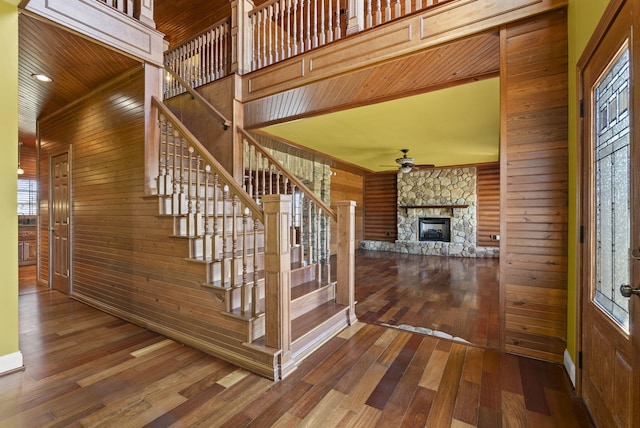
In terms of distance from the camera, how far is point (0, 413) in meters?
1.70

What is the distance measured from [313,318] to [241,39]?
3.60 meters

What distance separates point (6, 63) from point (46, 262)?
3653 mm

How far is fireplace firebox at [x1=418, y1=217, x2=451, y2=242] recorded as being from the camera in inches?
337

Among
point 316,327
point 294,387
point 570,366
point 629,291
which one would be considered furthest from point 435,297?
point 629,291

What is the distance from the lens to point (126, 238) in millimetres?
3197

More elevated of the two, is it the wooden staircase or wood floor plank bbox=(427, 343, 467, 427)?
the wooden staircase

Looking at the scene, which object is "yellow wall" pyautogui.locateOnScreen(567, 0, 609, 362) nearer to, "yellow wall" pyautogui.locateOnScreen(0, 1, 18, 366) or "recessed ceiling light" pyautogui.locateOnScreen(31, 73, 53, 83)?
"yellow wall" pyautogui.locateOnScreen(0, 1, 18, 366)

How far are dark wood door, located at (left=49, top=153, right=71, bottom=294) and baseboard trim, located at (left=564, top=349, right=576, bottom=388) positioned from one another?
5385 millimetres

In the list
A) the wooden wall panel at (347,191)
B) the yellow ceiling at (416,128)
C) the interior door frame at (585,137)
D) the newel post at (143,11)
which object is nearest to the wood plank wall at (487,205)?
the yellow ceiling at (416,128)

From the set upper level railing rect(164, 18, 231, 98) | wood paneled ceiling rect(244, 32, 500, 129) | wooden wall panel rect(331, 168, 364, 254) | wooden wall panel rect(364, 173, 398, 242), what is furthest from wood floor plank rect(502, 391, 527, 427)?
wooden wall panel rect(364, 173, 398, 242)

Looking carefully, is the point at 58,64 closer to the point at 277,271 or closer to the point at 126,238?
the point at 126,238

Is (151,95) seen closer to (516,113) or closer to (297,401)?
(297,401)

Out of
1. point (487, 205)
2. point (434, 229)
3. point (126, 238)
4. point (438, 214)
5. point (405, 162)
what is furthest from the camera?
point (434, 229)

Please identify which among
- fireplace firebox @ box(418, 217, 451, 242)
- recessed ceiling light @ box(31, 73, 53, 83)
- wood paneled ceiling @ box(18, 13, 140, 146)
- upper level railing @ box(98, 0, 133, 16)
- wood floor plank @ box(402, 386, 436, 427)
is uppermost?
upper level railing @ box(98, 0, 133, 16)
